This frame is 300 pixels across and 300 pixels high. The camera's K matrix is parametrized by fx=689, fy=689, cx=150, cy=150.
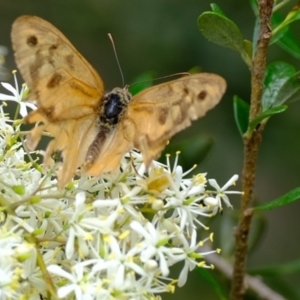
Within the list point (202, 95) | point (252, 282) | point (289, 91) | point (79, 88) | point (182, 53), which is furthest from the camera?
point (182, 53)

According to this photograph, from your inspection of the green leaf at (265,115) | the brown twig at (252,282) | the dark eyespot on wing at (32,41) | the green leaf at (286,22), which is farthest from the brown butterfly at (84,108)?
the brown twig at (252,282)

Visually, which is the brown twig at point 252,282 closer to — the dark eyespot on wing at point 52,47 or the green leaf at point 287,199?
the green leaf at point 287,199

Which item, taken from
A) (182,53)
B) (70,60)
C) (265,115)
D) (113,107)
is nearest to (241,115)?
(265,115)

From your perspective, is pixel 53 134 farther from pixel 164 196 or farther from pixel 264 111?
pixel 264 111

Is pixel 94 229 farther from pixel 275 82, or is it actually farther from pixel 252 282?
pixel 252 282

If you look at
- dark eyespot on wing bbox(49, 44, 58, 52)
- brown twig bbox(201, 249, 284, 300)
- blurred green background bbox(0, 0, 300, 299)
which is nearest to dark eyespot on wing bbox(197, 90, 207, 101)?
dark eyespot on wing bbox(49, 44, 58, 52)

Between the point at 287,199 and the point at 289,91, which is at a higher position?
the point at 289,91
